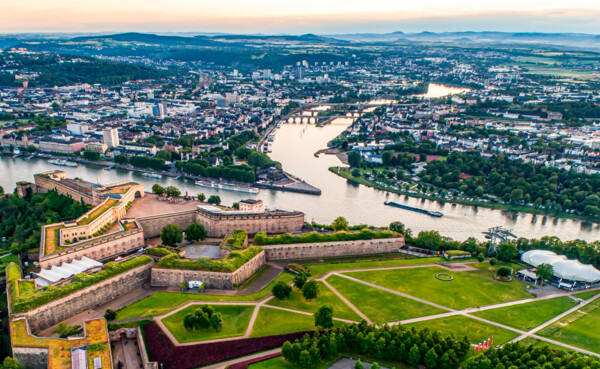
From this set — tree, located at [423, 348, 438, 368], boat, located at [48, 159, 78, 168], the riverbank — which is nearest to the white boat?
boat, located at [48, 159, 78, 168]

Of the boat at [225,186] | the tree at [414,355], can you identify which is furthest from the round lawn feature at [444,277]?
the boat at [225,186]

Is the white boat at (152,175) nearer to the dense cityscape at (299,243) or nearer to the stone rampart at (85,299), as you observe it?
the dense cityscape at (299,243)

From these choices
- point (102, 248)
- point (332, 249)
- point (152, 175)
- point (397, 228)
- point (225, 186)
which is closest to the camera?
point (102, 248)

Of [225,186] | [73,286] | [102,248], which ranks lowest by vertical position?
[225,186]

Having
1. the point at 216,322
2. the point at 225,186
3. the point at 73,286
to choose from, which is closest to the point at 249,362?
the point at 216,322

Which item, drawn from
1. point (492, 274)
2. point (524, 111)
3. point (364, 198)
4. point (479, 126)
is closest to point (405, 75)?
point (524, 111)

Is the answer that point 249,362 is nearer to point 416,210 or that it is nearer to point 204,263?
point 204,263

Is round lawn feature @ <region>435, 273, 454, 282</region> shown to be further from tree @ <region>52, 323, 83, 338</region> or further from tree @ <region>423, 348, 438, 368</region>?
tree @ <region>52, 323, 83, 338</region>
